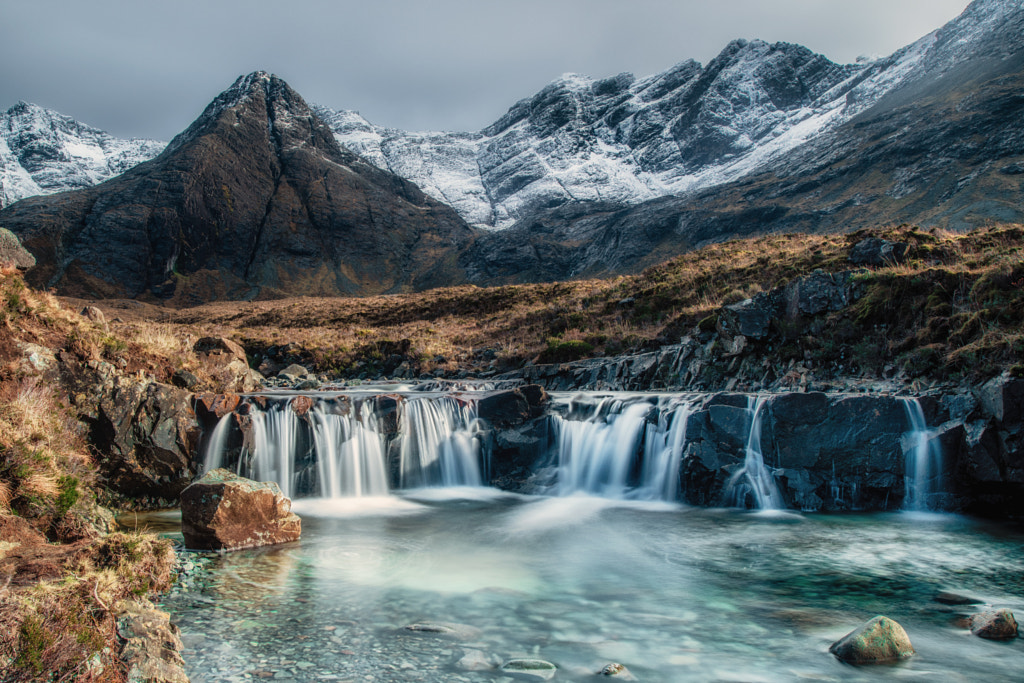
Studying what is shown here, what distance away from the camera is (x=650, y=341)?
1950 cm

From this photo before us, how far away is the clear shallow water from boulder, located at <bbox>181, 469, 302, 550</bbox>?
9.4 inches

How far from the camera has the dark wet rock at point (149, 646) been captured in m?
3.63

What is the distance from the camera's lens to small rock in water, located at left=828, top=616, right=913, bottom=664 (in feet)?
14.4

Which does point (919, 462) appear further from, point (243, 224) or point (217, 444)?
point (243, 224)

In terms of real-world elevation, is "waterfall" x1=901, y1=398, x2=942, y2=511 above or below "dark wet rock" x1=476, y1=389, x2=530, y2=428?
below

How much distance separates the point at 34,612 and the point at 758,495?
9.97m

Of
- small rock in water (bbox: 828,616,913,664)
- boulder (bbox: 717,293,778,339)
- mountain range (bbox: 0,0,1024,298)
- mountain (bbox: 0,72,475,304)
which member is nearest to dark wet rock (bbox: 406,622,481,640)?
small rock in water (bbox: 828,616,913,664)

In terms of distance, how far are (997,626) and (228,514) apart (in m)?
8.42

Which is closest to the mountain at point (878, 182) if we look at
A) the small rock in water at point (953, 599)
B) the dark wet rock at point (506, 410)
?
the dark wet rock at point (506, 410)

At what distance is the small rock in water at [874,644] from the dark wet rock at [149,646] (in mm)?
5092

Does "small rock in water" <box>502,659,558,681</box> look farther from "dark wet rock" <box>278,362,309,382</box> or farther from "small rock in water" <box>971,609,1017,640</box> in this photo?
"dark wet rock" <box>278,362,309,382</box>

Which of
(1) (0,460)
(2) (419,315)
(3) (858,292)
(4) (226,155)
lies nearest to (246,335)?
(2) (419,315)

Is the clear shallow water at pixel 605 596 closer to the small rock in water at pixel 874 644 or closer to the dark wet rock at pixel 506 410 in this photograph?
the small rock in water at pixel 874 644

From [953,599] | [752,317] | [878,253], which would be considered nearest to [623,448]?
[752,317]
